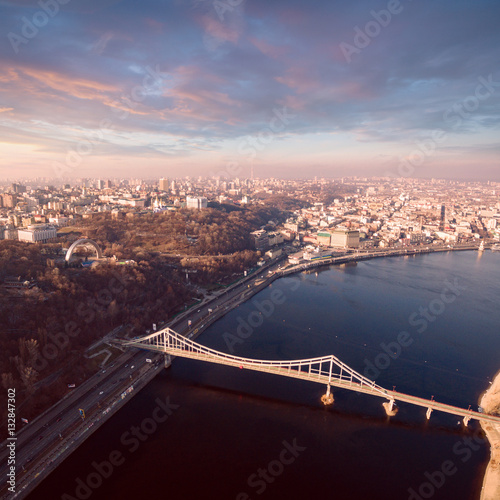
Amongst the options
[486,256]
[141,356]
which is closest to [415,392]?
[141,356]

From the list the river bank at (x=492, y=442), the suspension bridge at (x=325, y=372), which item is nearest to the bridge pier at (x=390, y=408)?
the suspension bridge at (x=325, y=372)

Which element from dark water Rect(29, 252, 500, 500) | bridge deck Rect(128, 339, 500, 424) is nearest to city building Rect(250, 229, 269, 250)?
dark water Rect(29, 252, 500, 500)

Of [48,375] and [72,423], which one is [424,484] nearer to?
[72,423]

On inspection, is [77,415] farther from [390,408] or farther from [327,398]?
[390,408]

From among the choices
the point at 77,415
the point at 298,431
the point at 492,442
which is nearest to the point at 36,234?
the point at 77,415

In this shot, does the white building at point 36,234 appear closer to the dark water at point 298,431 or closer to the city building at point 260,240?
the dark water at point 298,431
